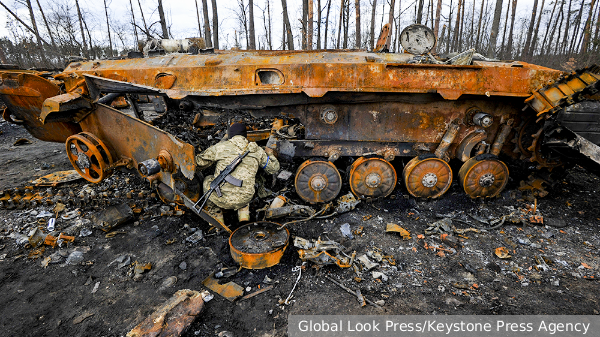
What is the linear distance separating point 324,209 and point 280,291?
1580 mm

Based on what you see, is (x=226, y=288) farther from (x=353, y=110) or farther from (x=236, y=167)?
(x=353, y=110)

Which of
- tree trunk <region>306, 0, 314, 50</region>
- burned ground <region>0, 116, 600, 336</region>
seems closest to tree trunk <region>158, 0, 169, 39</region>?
tree trunk <region>306, 0, 314, 50</region>

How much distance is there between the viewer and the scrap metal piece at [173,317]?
7.60 feet

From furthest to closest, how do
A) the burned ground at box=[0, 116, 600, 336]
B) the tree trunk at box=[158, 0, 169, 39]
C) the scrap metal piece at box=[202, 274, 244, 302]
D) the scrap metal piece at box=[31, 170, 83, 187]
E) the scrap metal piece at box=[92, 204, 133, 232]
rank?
the tree trunk at box=[158, 0, 169, 39]
the scrap metal piece at box=[31, 170, 83, 187]
the scrap metal piece at box=[92, 204, 133, 232]
the scrap metal piece at box=[202, 274, 244, 302]
the burned ground at box=[0, 116, 600, 336]

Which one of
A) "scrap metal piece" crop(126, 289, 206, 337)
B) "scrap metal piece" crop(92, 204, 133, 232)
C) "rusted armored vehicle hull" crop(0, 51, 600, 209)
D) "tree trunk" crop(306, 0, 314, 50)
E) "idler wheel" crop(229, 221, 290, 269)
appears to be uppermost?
"tree trunk" crop(306, 0, 314, 50)

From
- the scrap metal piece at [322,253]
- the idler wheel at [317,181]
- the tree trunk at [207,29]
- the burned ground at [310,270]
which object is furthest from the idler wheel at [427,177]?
the tree trunk at [207,29]

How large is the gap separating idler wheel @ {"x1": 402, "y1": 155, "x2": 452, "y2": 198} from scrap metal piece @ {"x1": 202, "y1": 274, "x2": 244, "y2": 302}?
2.97m

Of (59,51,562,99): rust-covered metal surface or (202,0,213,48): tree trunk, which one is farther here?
(202,0,213,48): tree trunk

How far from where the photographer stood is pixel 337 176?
4328 mm

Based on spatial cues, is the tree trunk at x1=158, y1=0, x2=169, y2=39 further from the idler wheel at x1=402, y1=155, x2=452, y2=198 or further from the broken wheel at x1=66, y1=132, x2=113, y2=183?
Result: the idler wheel at x1=402, y1=155, x2=452, y2=198

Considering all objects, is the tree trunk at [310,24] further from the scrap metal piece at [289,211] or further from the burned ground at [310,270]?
the scrap metal piece at [289,211]

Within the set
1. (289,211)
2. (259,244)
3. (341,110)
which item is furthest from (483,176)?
(259,244)

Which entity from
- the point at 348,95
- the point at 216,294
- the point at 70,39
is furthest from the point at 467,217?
the point at 70,39

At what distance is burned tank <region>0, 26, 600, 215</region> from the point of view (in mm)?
3820
